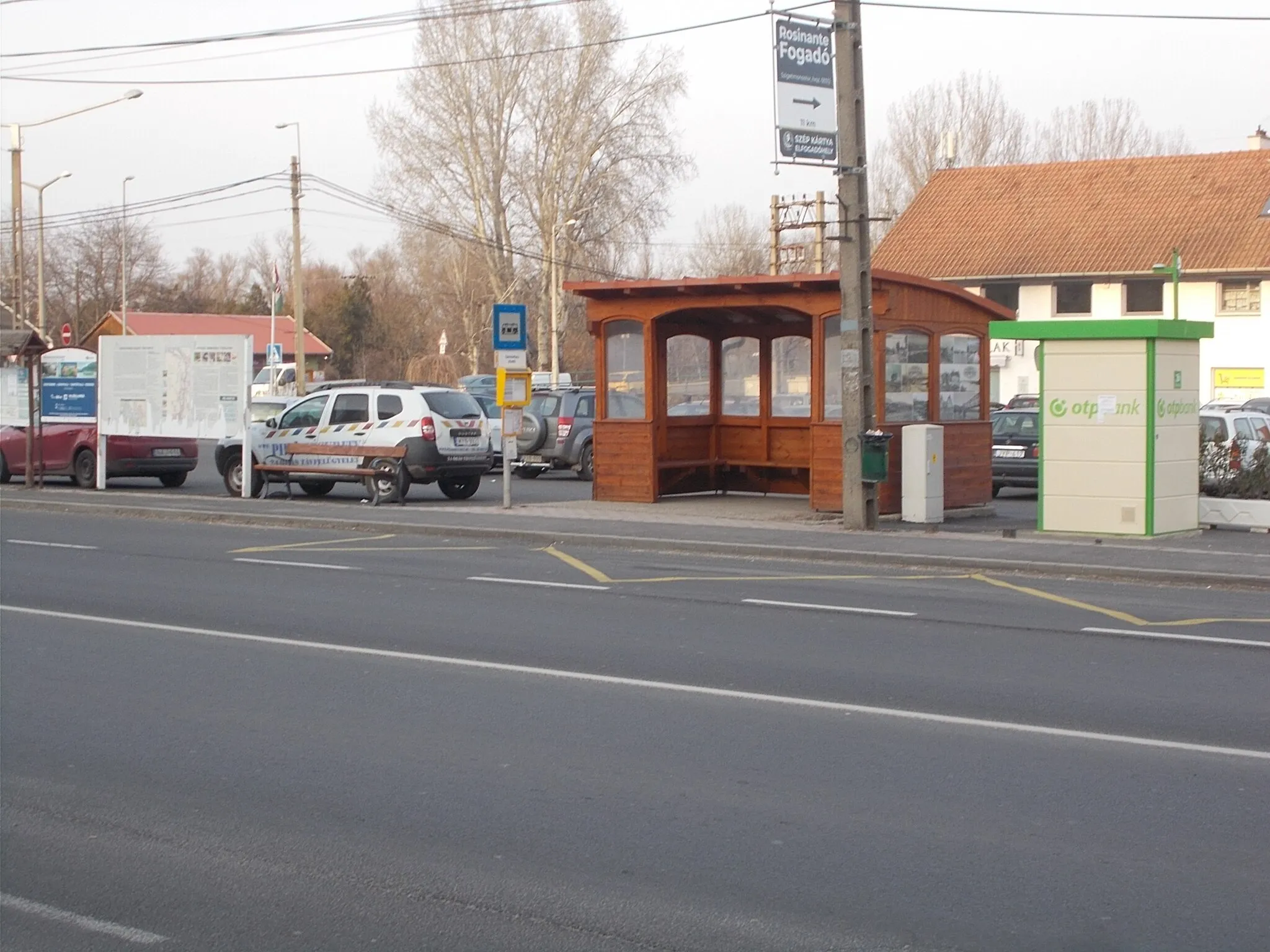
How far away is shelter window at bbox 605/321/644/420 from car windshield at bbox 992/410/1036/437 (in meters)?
6.36

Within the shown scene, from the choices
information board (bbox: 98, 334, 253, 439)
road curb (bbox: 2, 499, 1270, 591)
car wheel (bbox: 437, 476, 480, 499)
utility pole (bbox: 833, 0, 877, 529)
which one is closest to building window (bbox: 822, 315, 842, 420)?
utility pole (bbox: 833, 0, 877, 529)

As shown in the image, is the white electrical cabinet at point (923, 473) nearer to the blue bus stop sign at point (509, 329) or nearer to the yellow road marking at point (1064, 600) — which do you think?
the yellow road marking at point (1064, 600)

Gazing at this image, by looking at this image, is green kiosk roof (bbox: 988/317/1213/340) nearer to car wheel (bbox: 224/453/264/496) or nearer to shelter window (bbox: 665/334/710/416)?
shelter window (bbox: 665/334/710/416)

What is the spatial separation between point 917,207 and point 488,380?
17.6 meters

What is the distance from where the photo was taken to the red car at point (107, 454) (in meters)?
25.6

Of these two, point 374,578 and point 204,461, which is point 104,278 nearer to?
point 204,461

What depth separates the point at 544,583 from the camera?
45.0ft

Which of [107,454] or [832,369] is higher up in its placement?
[832,369]

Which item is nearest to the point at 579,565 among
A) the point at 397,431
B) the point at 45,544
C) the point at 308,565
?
the point at 308,565

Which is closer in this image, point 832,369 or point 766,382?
point 832,369

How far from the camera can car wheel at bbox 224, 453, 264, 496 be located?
23594 millimetres

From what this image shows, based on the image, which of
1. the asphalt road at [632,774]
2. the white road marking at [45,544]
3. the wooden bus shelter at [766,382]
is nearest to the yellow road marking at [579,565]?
the asphalt road at [632,774]

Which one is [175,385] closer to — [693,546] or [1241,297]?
[693,546]

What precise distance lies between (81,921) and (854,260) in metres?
13.7
